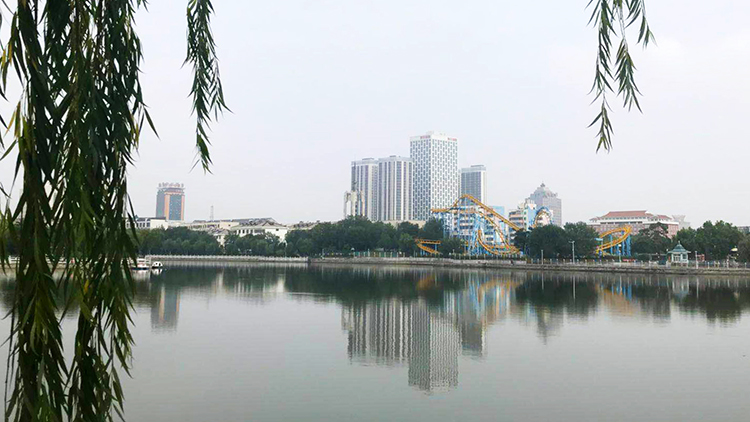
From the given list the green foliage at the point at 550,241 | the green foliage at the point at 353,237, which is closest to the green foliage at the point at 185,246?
the green foliage at the point at 353,237

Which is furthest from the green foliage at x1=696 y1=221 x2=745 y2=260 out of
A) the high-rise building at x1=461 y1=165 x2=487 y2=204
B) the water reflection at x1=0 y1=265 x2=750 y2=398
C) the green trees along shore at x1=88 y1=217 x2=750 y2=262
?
the high-rise building at x1=461 y1=165 x2=487 y2=204

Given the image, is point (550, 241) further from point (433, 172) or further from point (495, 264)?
point (433, 172)

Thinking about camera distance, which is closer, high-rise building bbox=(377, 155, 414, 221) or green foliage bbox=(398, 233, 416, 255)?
green foliage bbox=(398, 233, 416, 255)

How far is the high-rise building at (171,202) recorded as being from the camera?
166 meters

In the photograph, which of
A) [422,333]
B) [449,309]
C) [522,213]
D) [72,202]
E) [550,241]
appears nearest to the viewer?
[72,202]

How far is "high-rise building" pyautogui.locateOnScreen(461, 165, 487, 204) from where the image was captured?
14588cm

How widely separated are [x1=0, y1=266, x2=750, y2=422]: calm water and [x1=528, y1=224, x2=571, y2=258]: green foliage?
Result: 114ft

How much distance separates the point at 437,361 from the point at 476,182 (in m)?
137

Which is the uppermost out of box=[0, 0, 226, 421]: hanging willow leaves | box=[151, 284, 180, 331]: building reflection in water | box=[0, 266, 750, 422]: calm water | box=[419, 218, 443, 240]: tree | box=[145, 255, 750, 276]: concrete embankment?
box=[419, 218, 443, 240]: tree

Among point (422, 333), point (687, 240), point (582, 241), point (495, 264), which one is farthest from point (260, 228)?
point (422, 333)

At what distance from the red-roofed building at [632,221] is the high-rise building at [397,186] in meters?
38.4

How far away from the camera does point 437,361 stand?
12.3 m

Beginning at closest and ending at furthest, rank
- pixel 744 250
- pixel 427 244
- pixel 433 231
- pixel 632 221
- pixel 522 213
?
Result: pixel 744 250 < pixel 427 244 < pixel 433 231 < pixel 522 213 < pixel 632 221

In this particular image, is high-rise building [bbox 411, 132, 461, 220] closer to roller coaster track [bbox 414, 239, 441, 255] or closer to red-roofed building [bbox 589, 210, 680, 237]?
red-roofed building [bbox 589, 210, 680, 237]
